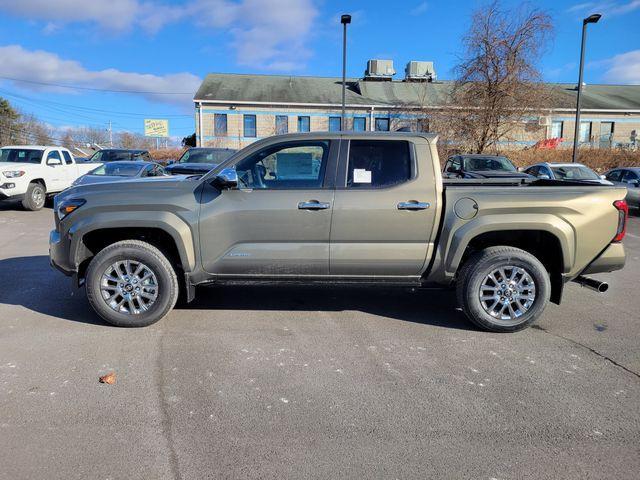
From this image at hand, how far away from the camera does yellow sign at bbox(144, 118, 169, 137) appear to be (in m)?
64.2

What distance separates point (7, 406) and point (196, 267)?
1924 mm

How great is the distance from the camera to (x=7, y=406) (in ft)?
10.7

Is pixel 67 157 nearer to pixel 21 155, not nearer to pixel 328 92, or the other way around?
pixel 21 155

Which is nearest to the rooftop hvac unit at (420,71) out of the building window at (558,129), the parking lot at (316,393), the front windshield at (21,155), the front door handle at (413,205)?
the building window at (558,129)

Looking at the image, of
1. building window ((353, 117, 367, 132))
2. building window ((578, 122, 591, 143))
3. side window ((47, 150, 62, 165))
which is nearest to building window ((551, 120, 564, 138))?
building window ((578, 122, 591, 143))

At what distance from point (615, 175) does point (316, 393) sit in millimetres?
16480

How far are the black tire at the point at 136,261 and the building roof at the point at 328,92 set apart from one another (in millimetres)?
34392

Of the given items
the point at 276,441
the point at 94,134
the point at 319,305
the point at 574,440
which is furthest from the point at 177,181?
the point at 94,134

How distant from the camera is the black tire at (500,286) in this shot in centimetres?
466

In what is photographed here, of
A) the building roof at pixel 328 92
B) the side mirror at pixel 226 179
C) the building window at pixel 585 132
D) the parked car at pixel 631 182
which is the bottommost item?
the parked car at pixel 631 182

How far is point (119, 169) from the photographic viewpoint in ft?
43.0

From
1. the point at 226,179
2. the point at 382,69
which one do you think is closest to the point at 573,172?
the point at 226,179

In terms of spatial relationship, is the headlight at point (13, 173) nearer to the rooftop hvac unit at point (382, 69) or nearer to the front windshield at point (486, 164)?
the front windshield at point (486, 164)

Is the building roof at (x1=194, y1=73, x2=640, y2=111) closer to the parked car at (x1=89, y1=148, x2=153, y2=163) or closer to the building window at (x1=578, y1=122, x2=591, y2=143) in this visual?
the building window at (x1=578, y1=122, x2=591, y2=143)
